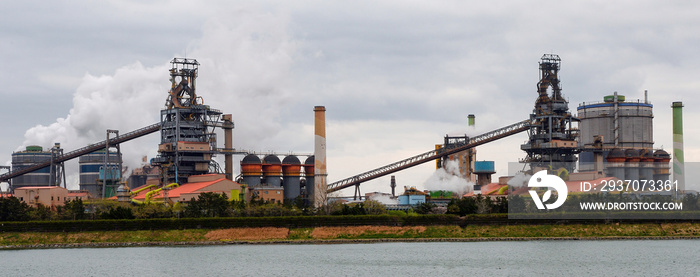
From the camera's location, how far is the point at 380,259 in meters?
95.9

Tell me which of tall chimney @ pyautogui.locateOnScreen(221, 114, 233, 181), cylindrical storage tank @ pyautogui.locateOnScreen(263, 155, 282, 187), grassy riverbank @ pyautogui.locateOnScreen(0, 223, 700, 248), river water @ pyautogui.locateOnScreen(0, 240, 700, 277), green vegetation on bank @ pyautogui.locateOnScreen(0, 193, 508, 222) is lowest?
river water @ pyautogui.locateOnScreen(0, 240, 700, 277)

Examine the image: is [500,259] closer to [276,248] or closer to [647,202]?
[276,248]

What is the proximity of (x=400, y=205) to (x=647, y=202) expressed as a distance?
54718 mm

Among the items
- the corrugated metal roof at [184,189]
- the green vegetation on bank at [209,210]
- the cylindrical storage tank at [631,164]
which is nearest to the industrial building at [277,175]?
the corrugated metal roof at [184,189]

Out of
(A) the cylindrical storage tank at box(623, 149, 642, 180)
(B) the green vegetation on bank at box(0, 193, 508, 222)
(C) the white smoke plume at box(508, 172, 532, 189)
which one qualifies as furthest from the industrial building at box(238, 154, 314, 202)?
(A) the cylindrical storage tank at box(623, 149, 642, 180)

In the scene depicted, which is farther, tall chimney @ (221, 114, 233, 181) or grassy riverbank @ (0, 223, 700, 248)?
tall chimney @ (221, 114, 233, 181)

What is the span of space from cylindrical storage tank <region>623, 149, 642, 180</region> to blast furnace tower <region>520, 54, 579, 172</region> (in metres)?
15.4

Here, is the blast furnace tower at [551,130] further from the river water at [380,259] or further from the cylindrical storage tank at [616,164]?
the river water at [380,259]

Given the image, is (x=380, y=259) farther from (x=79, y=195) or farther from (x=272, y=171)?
(x=79, y=195)

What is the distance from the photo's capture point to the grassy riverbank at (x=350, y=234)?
406 ft

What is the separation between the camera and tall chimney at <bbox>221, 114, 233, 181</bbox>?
600ft

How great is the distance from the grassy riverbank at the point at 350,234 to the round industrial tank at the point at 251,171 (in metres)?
49.4

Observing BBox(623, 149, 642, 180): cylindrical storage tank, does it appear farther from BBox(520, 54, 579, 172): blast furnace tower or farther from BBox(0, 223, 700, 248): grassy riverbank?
BBox(0, 223, 700, 248): grassy riverbank

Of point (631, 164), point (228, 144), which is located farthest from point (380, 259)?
point (631, 164)
